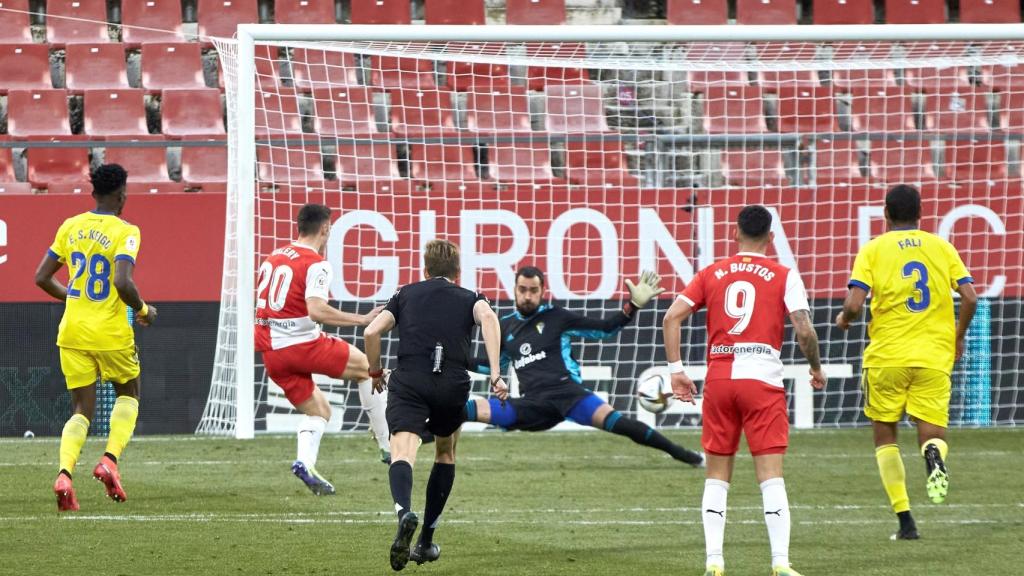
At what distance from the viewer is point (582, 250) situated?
13219mm

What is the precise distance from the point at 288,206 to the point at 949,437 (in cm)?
636

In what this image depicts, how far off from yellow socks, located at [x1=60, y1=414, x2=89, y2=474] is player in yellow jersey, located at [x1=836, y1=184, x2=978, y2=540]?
4.29 m

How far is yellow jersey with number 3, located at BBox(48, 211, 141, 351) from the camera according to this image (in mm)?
8047

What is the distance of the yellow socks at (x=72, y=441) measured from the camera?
7.96m

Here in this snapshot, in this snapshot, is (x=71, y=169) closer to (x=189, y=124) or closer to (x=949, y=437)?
(x=189, y=124)

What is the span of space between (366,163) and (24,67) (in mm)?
4042

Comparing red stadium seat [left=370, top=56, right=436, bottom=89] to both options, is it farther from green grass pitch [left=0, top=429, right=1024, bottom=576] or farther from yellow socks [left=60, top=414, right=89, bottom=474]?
yellow socks [left=60, top=414, right=89, bottom=474]

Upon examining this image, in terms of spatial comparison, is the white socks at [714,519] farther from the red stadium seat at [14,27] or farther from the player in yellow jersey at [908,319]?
the red stadium seat at [14,27]

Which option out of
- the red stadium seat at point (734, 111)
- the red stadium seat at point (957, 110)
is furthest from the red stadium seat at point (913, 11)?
the red stadium seat at point (734, 111)

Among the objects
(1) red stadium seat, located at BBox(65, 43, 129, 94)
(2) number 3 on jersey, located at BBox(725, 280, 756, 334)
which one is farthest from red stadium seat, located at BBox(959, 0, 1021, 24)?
(2) number 3 on jersey, located at BBox(725, 280, 756, 334)

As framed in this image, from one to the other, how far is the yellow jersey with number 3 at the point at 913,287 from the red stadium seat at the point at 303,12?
9163mm

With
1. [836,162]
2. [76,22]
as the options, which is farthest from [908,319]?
[76,22]

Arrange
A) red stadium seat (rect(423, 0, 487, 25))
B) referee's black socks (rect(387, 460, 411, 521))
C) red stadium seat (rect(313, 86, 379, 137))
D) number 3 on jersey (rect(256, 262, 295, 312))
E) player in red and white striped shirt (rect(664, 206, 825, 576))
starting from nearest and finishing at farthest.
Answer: player in red and white striped shirt (rect(664, 206, 825, 576))
referee's black socks (rect(387, 460, 411, 521))
number 3 on jersey (rect(256, 262, 295, 312))
red stadium seat (rect(313, 86, 379, 137))
red stadium seat (rect(423, 0, 487, 25))

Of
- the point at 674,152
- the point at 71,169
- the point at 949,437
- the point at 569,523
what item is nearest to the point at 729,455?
the point at 569,523
